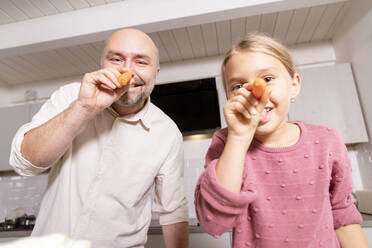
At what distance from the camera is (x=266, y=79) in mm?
612

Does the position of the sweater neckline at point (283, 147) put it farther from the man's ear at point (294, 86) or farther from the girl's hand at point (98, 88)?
the girl's hand at point (98, 88)

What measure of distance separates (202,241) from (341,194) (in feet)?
4.33

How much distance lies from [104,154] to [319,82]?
6.54ft

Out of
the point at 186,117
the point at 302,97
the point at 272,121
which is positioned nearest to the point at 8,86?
the point at 186,117

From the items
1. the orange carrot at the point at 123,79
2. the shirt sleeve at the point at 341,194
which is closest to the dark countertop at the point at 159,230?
the shirt sleeve at the point at 341,194

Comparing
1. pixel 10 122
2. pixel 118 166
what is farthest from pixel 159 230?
pixel 10 122

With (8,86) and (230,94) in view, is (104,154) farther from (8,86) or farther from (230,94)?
(8,86)

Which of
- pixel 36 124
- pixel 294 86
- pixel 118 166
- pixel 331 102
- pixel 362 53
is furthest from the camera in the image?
pixel 331 102

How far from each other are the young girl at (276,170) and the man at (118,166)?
15.8 inches

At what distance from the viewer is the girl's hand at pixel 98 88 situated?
0.71m

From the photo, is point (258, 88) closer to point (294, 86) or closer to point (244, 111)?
point (244, 111)

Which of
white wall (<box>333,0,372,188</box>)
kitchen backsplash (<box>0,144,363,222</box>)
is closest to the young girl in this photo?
white wall (<box>333,0,372,188</box>)

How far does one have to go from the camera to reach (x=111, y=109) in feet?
3.44

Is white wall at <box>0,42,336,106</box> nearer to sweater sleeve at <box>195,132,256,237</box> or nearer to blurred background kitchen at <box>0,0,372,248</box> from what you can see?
blurred background kitchen at <box>0,0,372,248</box>
